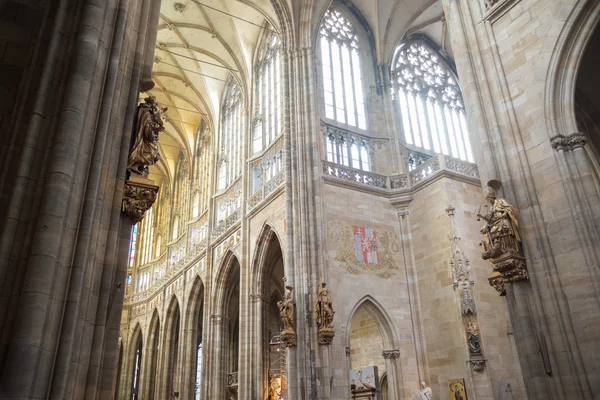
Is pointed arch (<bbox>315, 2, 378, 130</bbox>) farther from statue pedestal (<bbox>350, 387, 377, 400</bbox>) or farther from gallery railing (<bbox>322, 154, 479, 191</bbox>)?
statue pedestal (<bbox>350, 387, 377, 400</bbox>)

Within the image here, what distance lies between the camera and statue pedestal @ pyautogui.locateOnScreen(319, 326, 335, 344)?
1320 centimetres

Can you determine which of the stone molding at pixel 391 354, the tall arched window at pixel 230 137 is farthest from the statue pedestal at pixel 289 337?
the tall arched window at pixel 230 137

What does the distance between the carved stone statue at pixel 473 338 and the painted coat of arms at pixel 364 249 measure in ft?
10.3

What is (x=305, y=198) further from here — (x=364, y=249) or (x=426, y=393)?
(x=426, y=393)

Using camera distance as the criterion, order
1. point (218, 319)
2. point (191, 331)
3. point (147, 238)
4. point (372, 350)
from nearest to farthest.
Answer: point (372, 350) < point (218, 319) < point (191, 331) < point (147, 238)

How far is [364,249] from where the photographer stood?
1562 centimetres

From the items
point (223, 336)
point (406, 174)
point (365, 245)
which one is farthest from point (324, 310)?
point (223, 336)

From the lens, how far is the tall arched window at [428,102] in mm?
20031

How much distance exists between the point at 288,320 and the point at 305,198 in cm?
378

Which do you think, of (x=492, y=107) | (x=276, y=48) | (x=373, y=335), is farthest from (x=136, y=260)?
(x=492, y=107)

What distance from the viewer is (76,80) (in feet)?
18.3

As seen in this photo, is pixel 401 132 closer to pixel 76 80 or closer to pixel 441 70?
pixel 441 70

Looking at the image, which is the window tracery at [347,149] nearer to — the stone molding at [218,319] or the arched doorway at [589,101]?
the arched doorway at [589,101]

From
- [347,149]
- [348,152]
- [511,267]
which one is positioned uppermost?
[347,149]
